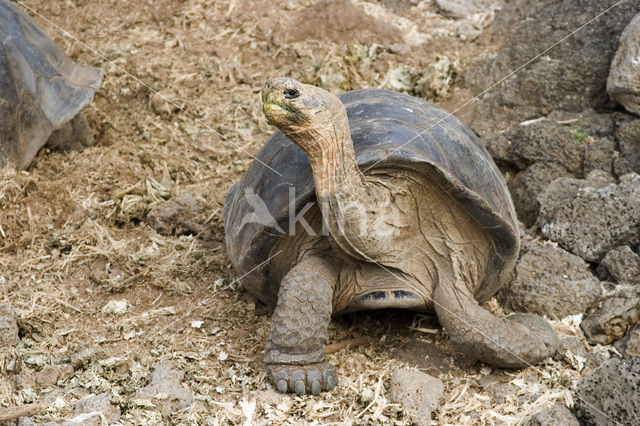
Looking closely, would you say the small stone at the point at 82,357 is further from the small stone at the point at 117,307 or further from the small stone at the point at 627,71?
the small stone at the point at 627,71

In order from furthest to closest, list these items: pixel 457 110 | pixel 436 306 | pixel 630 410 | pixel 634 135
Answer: pixel 457 110 < pixel 634 135 < pixel 436 306 < pixel 630 410

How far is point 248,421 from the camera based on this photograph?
3.28m

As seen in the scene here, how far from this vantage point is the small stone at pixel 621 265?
14.1ft

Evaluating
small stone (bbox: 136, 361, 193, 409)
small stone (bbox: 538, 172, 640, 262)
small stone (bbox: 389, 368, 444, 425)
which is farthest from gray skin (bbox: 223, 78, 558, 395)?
small stone (bbox: 538, 172, 640, 262)

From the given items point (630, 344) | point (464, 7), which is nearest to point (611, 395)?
point (630, 344)

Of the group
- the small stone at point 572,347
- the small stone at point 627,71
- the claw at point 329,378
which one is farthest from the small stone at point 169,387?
the small stone at point 627,71

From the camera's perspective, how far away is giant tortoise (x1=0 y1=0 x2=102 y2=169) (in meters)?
5.55

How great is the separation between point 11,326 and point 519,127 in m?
3.32

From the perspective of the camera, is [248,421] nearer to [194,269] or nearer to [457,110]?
[194,269]

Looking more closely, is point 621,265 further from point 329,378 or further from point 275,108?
→ point 275,108

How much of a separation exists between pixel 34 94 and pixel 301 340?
3207mm

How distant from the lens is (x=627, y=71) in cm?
517

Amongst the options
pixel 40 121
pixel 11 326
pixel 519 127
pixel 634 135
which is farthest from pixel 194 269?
pixel 634 135

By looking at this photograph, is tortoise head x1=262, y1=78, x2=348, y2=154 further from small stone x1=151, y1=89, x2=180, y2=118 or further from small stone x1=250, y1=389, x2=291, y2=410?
small stone x1=151, y1=89, x2=180, y2=118
